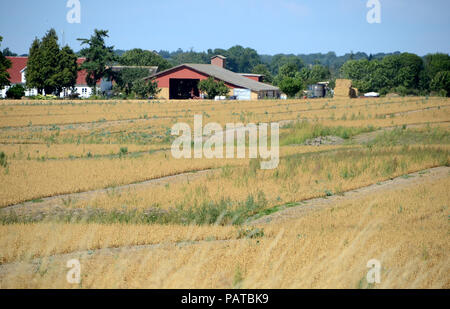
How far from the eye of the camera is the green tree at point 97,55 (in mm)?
94688

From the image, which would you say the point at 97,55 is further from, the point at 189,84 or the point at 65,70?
the point at 189,84

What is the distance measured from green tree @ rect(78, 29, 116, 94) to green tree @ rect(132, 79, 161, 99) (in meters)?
5.94

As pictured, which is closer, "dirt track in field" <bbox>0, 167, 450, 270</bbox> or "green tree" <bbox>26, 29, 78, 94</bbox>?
"dirt track in field" <bbox>0, 167, 450, 270</bbox>

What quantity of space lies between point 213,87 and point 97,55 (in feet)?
68.2

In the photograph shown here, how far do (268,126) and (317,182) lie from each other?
24929mm

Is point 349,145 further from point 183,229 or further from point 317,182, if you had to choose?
point 183,229

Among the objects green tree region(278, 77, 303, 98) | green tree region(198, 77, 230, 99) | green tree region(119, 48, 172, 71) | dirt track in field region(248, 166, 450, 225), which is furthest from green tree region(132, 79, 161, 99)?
dirt track in field region(248, 166, 450, 225)

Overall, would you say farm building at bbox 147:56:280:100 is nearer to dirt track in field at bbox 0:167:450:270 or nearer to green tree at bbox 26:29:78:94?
green tree at bbox 26:29:78:94

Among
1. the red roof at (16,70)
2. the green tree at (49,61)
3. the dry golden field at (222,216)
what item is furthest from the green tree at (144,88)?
the dry golden field at (222,216)

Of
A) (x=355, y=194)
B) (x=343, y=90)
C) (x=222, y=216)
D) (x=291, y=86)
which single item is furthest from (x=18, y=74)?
(x=222, y=216)

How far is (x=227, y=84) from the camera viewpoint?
315ft

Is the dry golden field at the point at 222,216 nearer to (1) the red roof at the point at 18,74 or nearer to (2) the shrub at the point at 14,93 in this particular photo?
(2) the shrub at the point at 14,93

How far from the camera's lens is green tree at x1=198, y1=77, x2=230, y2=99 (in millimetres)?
92688

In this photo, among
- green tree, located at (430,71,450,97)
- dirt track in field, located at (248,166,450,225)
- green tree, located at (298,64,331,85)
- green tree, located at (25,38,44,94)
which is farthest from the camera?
green tree, located at (298,64,331,85)
